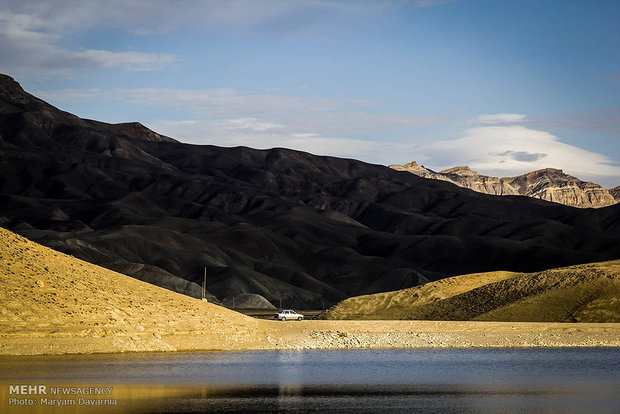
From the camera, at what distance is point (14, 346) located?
46.5 m

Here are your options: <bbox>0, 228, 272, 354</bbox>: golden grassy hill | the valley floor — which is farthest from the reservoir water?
the valley floor

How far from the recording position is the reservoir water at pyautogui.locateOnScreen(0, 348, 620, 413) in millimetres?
31031

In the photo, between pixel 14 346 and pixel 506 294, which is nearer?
pixel 14 346

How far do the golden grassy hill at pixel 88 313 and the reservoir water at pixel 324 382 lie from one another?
6.60 ft

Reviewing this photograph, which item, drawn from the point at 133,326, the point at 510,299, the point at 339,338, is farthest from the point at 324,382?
the point at 510,299

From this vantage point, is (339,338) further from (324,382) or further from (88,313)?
(324,382)

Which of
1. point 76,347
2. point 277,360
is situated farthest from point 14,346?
point 277,360

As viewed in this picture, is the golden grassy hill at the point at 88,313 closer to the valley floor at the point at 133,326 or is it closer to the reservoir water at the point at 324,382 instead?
the valley floor at the point at 133,326

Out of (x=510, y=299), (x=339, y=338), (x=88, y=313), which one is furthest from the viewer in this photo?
(x=510, y=299)

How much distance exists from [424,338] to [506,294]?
81.6ft

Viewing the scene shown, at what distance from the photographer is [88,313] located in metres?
51.1

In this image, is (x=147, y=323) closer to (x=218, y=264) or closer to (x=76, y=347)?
(x=76, y=347)

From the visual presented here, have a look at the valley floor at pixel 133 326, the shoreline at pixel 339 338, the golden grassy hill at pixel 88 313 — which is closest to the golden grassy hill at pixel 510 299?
the shoreline at pixel 339 338

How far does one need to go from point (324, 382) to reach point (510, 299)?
2098 inches
